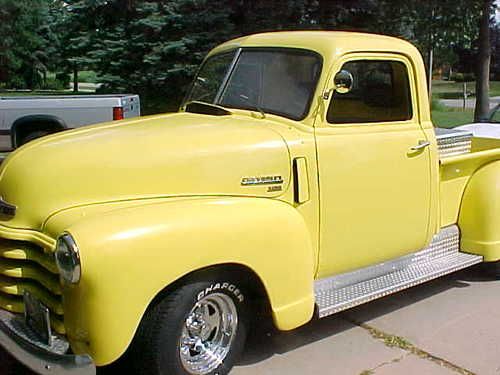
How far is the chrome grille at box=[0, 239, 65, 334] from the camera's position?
10.2 feet

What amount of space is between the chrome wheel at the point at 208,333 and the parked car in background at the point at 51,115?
6560 mm

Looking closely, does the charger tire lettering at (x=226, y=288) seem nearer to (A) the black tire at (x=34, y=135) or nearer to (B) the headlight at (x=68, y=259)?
(B) the headlight at (x=68, y=259)

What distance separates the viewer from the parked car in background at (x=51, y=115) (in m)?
9.62

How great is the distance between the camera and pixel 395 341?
420cm

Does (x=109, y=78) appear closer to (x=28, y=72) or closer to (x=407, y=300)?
(x=407, y=300)

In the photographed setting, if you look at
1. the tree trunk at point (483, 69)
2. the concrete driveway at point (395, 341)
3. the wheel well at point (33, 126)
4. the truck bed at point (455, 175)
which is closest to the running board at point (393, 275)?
the truck bed at point (455, 175)

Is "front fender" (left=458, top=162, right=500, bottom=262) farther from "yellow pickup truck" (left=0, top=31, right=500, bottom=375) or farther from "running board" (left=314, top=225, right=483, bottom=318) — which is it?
"yellow pickup truck" (left=0, top=31, right=500, bottom=375)

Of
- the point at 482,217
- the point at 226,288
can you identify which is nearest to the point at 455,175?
the point at 482,217

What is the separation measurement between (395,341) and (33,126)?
7.33 meters

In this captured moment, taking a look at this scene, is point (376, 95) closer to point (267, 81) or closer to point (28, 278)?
point (267, 81)

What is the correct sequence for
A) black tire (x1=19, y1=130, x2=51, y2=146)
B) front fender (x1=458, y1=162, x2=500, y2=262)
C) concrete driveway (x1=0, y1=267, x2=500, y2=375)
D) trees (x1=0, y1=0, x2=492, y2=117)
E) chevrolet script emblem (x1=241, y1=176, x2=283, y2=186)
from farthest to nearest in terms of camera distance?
trees (x1=0, y1=0, x2=492, y2=117) → black tire (x1=19, y1=130, x2=51, y2=146) → front fender (x1=458, y1=162, x2=500, y2=262) → concrete driveway (x1=0, y1=267, x2=500, y2=375) → chevrolet script emblem (x1=241, y1=176, x2=283, y2=186)

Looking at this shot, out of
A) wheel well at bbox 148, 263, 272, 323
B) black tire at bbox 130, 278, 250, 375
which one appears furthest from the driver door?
black tire at bbox 130, 278, 250, 375

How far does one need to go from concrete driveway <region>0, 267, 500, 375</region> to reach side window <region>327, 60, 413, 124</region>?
1.47m

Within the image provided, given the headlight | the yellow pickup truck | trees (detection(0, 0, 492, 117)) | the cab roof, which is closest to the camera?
the headlight
